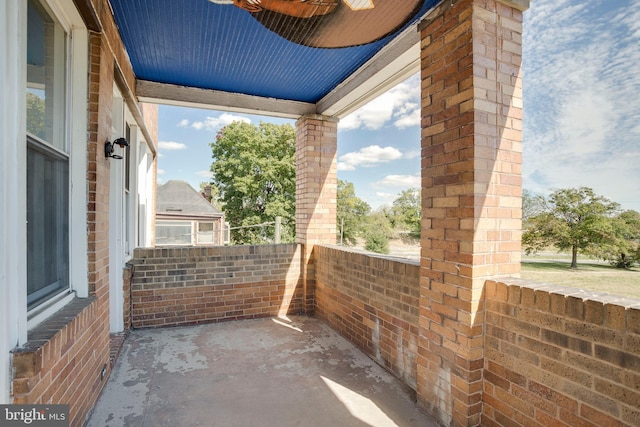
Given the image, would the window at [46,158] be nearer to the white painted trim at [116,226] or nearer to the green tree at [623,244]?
the white painted trim at [116,226]

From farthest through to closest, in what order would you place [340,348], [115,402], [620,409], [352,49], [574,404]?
1. [340,348]
2. [352,49]
3. [115,402]
4. [574,404]
5. [620,409]

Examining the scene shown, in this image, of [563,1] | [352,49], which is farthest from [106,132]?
[563,1]

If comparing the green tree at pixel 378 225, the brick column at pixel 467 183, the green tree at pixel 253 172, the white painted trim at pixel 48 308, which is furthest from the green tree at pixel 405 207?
the white painted trim at pixel 48 308

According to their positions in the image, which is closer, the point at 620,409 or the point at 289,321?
the point at 620,409

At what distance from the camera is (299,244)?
4973 millimetres

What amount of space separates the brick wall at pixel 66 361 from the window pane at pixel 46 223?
19cm

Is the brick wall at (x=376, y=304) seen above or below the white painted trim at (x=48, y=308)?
below

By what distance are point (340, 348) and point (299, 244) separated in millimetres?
1789

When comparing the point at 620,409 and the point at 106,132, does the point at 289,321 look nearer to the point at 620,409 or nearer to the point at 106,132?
the point at 106,132

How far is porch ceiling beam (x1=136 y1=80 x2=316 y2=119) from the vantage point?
4.30 meters

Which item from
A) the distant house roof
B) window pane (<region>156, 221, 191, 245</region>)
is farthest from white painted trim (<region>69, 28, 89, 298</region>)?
the distant house roof

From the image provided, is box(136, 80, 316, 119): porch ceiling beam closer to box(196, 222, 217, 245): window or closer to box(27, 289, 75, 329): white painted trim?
box(27, 289, 75, 329): white painted trim

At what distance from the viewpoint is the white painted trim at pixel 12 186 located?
52.6 inches

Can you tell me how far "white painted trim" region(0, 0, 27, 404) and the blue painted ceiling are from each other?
1.44 meters
